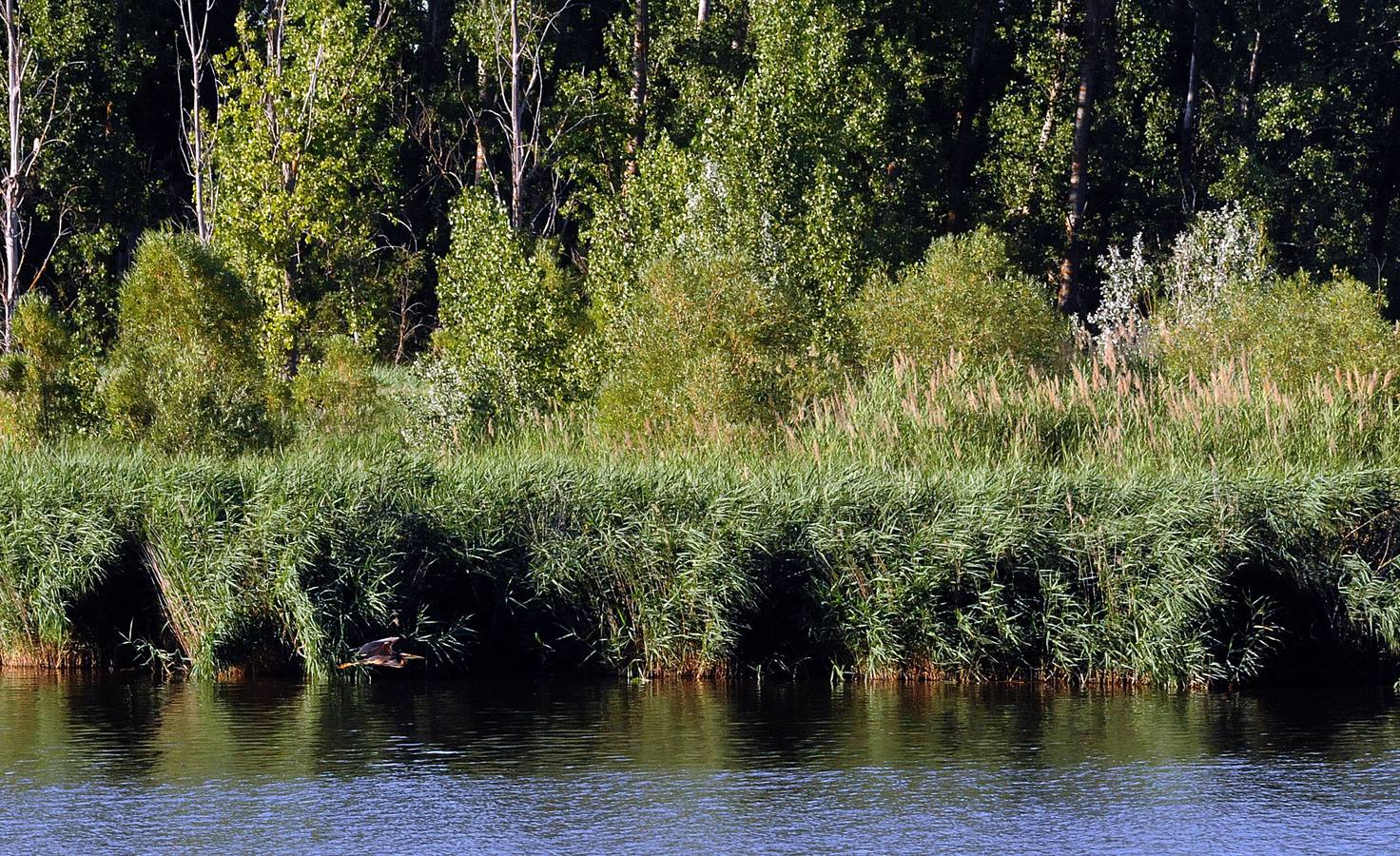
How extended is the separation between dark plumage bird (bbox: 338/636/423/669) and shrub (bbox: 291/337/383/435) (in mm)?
7173

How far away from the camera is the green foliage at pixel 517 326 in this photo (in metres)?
21.2

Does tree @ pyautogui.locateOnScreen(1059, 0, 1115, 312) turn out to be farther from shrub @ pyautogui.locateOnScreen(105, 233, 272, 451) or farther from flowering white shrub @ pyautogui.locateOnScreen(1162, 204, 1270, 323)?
shrub @ pyautogui.locateOnScreen(105, 233, 272, 451)

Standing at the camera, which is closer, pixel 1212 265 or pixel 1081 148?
pixel 1212 265

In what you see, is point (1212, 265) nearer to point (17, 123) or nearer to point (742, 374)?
point (742, 374)

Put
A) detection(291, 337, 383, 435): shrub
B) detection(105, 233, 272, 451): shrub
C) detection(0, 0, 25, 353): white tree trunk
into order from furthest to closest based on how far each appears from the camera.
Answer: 1. detection(0, 0, 25, 353): white tree trunk
2. detection(291, 337, 383, 435): shrub
3. detection(105, 233, 272, 451): shrub

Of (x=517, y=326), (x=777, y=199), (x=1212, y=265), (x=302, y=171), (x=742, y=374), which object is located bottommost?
(x=742, y=374)

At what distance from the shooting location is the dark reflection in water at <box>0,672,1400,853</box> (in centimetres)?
792

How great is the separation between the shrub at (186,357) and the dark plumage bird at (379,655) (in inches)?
200

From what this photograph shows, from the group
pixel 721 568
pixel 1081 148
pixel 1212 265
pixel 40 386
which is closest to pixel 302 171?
pixel 40 386

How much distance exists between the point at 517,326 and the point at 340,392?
3.53 m

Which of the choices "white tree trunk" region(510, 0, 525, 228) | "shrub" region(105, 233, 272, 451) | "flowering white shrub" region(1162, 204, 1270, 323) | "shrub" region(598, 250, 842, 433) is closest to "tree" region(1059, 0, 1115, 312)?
"flowering white shrub" region(1162, 204, 1270, 323)

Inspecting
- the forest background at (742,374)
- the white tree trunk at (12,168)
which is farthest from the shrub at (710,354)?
the white tree trunk at (12,168)

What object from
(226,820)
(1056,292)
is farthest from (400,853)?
(1056,292)

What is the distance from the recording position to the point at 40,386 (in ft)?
56.9
